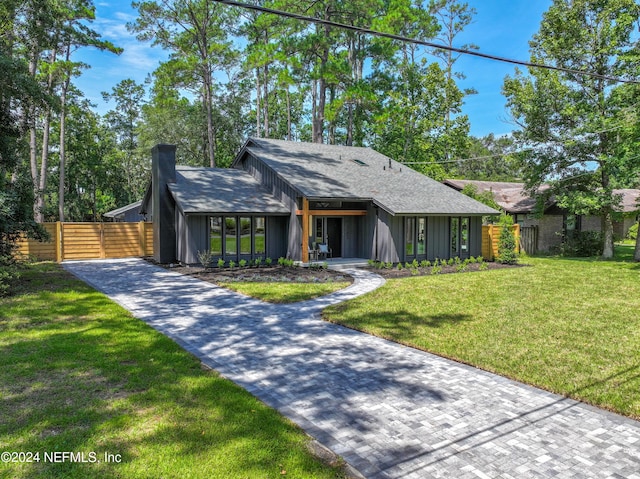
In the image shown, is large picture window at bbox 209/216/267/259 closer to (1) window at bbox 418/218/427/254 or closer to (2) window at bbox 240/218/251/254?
(2) window at bbox 240/218/251/254

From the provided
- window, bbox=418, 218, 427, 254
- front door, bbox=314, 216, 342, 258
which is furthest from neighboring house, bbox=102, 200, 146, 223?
window, bbox=418, 218, 427, 254

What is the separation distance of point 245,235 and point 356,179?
19.3 ft

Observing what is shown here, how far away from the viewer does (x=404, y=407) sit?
4688mm

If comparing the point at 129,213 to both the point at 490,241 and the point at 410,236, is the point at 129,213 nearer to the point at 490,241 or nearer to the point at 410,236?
the point at 410,236

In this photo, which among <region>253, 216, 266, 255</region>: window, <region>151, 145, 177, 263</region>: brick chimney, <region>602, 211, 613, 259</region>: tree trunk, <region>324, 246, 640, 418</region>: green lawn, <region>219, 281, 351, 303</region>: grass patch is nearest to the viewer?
<region>324, 246, 640, 418</region>: green lawn

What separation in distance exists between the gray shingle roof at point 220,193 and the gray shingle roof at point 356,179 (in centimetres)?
130

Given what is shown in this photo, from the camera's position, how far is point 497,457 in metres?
3.68

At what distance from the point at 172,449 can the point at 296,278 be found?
401 inches

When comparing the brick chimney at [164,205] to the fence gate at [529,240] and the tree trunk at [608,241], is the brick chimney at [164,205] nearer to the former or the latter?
the fence gate at [529,240]

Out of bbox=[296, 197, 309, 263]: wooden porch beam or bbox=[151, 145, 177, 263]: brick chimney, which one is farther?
bbox=[151, 145, 177, 263]: brick chimney

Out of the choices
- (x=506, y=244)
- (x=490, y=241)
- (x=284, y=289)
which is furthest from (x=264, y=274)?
(x=490, y=241)

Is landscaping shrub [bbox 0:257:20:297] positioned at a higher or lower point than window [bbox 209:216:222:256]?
lower

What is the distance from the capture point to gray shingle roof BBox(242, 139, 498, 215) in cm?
1706

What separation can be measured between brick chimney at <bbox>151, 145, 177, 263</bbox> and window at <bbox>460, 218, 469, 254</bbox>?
12707 mm
